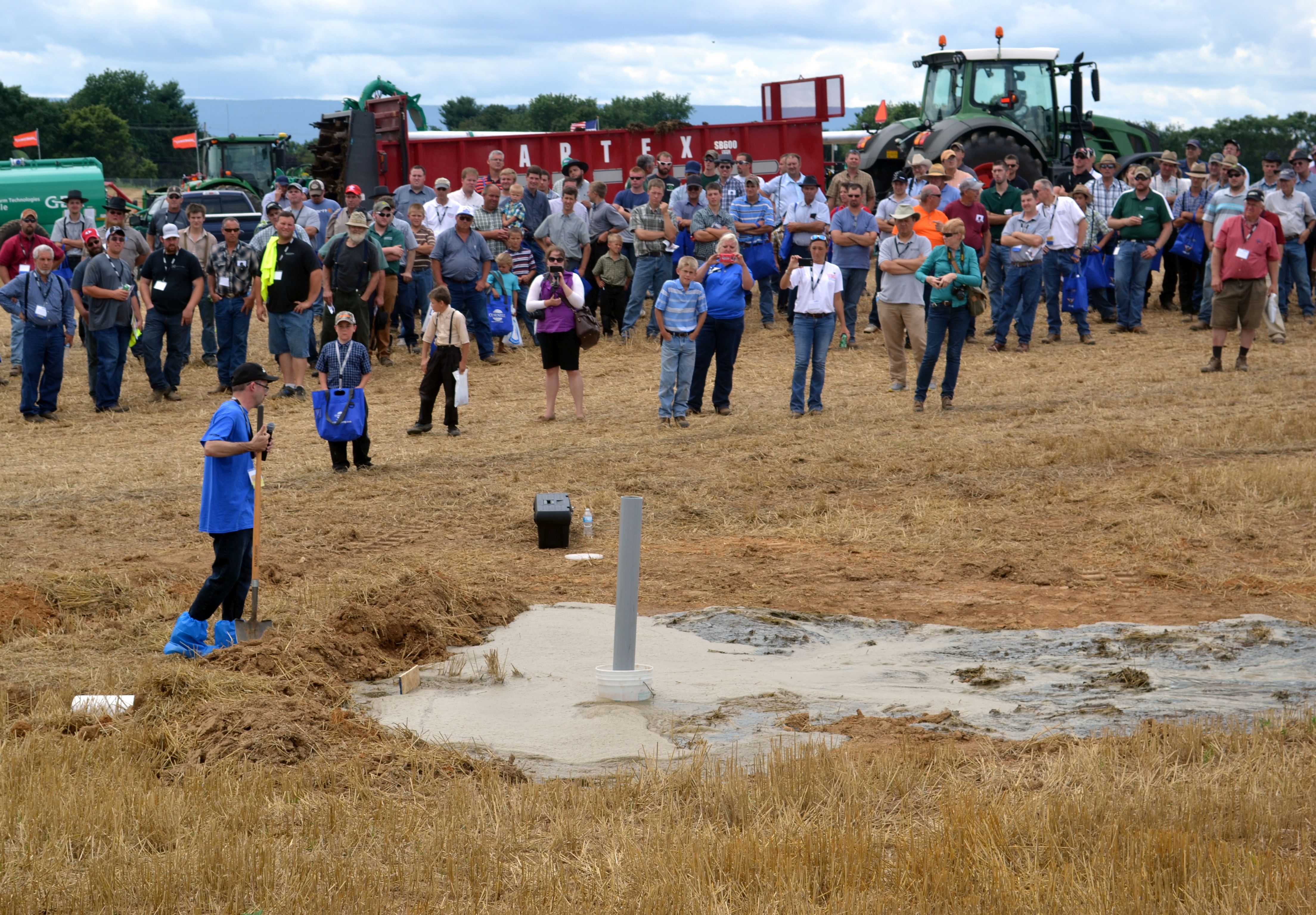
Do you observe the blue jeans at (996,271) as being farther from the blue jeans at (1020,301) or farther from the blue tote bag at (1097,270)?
the blue tote bag at (1097,270)

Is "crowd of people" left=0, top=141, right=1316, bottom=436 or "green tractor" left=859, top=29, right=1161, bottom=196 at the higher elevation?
"green tractor" left=859, top=29, right=1161, bottom=196

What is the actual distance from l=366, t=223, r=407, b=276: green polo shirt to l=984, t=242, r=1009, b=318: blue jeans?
7.68 m

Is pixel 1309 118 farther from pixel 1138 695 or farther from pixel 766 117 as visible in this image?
pixel 1138 695

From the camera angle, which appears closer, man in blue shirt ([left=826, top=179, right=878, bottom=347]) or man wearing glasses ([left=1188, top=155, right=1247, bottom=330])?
man wearing glasses ([left=1188, top=155, right=1247, bottom=330])

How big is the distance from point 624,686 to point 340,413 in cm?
614

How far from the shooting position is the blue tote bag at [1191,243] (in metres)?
18.3

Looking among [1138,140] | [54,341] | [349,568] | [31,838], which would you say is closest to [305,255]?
[54,341]

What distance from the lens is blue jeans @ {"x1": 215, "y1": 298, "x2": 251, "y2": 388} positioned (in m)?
15.6

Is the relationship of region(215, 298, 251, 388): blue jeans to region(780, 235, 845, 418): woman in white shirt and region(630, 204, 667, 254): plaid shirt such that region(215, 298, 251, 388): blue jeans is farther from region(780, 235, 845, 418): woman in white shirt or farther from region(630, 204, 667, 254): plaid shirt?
region(780, 235, 845, 418): woman in white shirt

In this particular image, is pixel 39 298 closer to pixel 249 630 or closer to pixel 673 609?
pixel 249 630

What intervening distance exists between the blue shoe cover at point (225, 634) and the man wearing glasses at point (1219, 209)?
11731 millimetres

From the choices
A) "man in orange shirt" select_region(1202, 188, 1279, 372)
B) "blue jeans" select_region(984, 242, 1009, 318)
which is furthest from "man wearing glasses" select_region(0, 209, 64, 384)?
"man in orange shirt" select_region(1202, 188, 1279, 372)

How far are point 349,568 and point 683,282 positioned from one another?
5.26 m

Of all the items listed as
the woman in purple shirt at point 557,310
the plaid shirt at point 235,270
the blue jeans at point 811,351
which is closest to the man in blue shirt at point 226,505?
the woman in purple shirt at point 557,310
